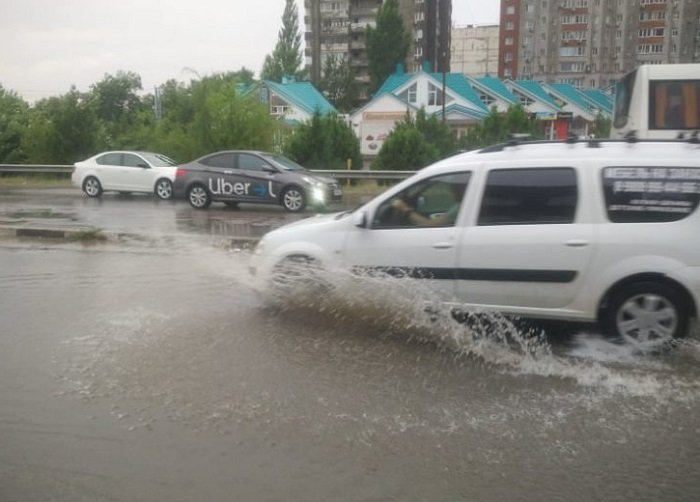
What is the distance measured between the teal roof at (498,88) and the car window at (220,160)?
47894 millimetres

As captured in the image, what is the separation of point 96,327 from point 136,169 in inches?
557

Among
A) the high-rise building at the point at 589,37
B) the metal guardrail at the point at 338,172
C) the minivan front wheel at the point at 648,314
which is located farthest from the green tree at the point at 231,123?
the high-rise building at the point at 589,37

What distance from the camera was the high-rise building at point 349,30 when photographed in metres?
90.9

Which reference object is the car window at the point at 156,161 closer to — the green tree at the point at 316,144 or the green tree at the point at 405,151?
the green tree at the point at 316,144

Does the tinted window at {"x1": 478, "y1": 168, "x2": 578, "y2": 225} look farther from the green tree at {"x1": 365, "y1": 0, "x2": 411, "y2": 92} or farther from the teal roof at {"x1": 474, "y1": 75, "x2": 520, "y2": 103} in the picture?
the green tree at {"x1": 365, "y1": 0, "x2": 411, "y2": 92}

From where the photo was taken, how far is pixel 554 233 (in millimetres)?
5770

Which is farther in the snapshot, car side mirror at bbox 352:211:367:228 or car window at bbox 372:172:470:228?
car side mirror at bbox 352:211:367:228

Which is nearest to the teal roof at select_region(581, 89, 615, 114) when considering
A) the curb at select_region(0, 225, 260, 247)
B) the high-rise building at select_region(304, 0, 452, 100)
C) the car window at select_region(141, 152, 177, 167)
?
the high-rise building at select_region(304, 0, 452, 100)

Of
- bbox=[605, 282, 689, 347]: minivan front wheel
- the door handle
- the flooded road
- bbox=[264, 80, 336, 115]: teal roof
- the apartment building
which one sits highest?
the apartment building

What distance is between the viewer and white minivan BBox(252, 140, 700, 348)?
18.2 feet

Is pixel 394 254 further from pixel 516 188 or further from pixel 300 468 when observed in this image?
pixel 300 468

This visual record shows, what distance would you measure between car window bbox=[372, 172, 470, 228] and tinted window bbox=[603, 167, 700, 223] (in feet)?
3.95

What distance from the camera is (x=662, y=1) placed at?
81438mm

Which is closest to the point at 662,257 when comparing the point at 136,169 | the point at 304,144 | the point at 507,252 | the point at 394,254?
the point at 507,252
